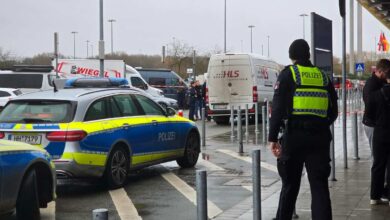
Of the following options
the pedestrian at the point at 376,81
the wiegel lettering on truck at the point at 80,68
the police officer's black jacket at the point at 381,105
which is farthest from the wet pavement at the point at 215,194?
the wiegel lettering on truck at the point at 80,68

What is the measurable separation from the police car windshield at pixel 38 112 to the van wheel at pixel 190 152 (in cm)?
307

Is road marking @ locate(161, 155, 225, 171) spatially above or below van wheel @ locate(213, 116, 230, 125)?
below

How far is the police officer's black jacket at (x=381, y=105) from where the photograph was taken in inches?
282

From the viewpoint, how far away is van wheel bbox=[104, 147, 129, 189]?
9.11m

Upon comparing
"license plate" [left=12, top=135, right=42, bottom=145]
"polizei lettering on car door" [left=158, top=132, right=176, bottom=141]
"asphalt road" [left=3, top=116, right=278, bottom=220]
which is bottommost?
"asphalt road" [left=3, top=116, right=278, bottom=220]

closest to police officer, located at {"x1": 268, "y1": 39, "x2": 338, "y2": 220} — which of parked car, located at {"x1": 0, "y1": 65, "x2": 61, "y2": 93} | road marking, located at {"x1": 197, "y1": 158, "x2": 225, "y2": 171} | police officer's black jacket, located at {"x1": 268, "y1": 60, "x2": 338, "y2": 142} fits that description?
police officer's black jacket, located at {"x1": 268, "y1": 60, "x2": 338, "y2": 142}

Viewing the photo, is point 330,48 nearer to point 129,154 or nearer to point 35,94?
point 129,154

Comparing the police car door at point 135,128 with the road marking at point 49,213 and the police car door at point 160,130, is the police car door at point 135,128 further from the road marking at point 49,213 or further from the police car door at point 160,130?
the road marking at point 49,213

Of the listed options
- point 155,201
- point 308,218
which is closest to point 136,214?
point 155,201

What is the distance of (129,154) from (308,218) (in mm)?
3636

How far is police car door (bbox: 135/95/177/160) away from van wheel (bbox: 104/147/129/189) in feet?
3.00

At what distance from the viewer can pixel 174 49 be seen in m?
71.9

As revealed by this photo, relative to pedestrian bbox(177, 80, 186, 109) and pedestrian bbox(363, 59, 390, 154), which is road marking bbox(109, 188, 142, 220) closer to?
pedestrian bbox(363, 59, 390, 154)

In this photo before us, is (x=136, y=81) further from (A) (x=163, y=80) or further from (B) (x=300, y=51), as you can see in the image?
(B) (x=300, y=51)
